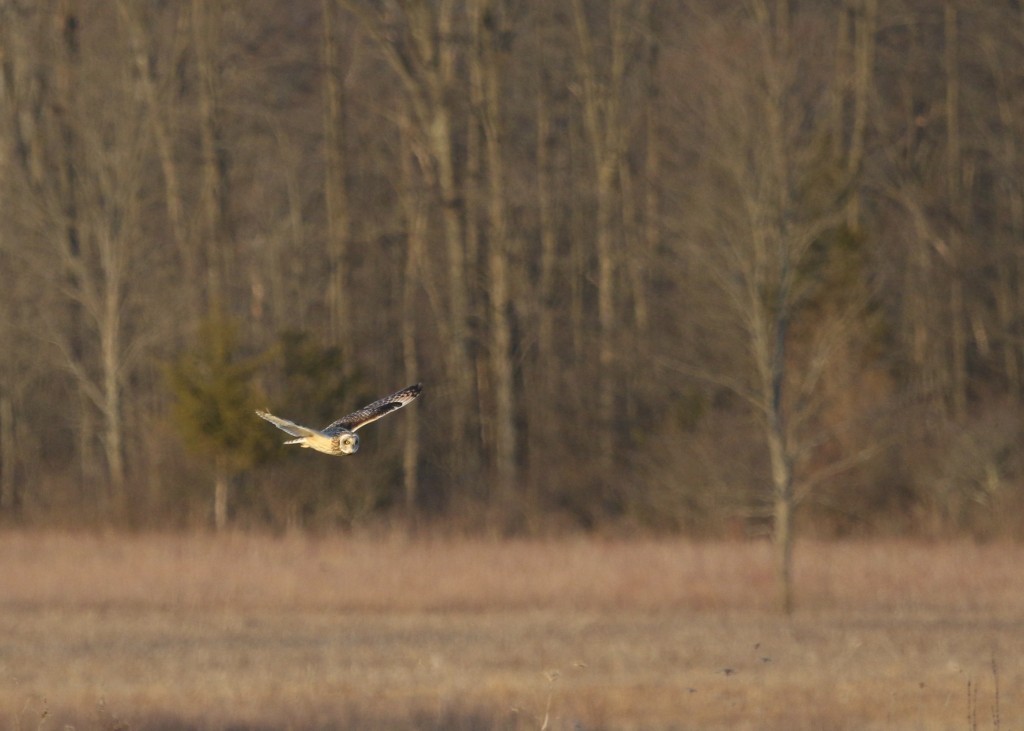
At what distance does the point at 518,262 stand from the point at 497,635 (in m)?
18.6

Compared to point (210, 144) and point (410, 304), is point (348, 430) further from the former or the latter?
point (410, 304)

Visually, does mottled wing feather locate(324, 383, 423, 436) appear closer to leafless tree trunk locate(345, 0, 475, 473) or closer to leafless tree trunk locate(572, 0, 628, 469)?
leafless tree trunk locate(345, 0, 475, 473)

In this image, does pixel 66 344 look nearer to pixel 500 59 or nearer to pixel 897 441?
pixel 500 59

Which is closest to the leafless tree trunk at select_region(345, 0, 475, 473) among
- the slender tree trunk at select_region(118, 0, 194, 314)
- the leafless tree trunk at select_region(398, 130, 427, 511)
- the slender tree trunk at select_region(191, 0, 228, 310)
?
the leafless tree trunk at select_region(398, 130, 427, 511)

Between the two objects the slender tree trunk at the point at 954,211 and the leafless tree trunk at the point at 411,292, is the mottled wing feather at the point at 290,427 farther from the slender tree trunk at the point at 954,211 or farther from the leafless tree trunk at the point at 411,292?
the slender tree trunk at the point at 954,211

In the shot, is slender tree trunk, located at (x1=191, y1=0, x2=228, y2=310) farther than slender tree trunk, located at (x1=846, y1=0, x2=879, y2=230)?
Yes

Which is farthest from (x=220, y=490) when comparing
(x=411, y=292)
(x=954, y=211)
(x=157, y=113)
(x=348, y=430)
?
(x=348, y=430)

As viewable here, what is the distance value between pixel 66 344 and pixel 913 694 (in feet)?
72.9

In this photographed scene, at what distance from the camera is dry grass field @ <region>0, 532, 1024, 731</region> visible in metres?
13.8

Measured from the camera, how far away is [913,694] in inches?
574

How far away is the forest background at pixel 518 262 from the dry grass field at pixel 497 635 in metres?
1.85

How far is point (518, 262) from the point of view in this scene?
36.8 metres

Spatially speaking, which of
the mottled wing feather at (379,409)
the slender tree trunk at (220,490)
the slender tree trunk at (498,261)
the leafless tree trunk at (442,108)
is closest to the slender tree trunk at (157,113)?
the leafless tree trunk at (442,108)

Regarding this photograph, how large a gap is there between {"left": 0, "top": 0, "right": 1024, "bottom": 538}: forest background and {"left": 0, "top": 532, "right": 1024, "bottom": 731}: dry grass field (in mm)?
1851
